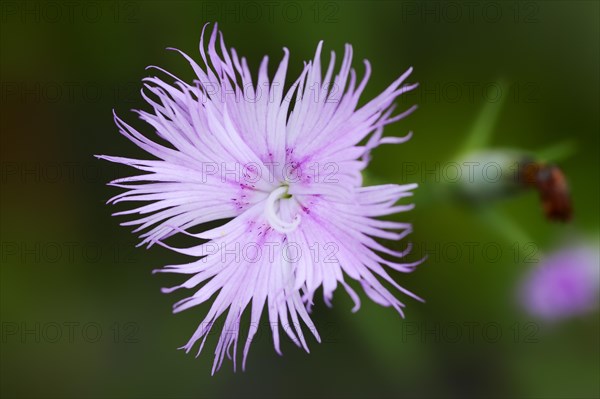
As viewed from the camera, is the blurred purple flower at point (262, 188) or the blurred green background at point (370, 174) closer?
the blurred purple flower at point (262, 188)

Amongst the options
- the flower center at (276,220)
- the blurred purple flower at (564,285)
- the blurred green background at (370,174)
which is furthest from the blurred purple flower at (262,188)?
the blurred purple flower at (564,285)

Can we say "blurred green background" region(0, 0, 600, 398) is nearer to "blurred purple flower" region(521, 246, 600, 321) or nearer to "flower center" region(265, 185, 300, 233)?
"blurred purple flower" region(521, 246, 600, 321)

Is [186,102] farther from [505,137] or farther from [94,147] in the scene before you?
[505,137]

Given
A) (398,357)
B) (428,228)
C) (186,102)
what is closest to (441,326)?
(398,357)

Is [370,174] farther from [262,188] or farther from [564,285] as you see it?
[262,188]

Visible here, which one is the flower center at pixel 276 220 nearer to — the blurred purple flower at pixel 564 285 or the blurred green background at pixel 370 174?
the blurred green background at pixel 370 174

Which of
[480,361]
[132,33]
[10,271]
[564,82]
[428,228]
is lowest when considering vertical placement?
[480,361]
